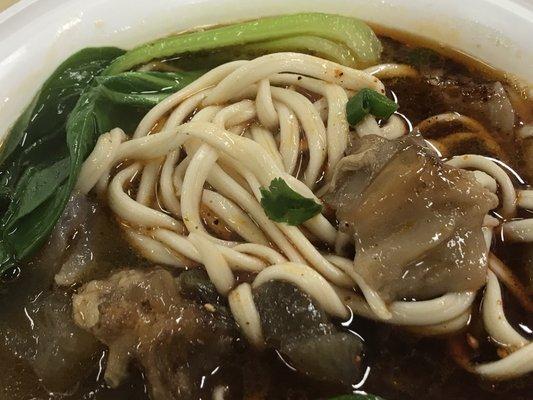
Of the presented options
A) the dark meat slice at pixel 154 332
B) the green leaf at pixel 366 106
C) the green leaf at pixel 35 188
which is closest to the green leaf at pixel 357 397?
the dark meat slice at pixel 154 332

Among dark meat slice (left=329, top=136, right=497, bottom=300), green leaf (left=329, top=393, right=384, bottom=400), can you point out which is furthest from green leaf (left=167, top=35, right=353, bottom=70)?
green leaf (left=329, top=393, right=384, bottom=400)

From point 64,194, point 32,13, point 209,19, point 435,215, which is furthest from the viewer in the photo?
point 209,19

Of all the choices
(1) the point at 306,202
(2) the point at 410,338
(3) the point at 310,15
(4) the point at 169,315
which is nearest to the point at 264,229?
(1) the point at 306,202

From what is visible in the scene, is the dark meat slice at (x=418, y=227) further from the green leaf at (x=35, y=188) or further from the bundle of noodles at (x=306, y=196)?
the green leaf at (x=35, y=188)

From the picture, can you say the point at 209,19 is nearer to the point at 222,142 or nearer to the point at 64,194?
the point at 222,142

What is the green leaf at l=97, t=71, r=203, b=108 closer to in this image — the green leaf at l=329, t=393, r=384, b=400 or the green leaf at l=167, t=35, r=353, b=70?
the green leaf at l=167, t=35, r=353, b=70
